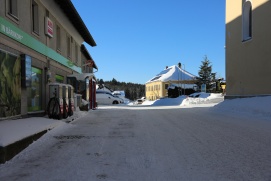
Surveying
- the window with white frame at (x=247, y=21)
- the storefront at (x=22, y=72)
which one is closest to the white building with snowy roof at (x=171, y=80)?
the window with white frame at (x=247, y=21)

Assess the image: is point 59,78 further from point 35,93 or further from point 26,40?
point 26,40

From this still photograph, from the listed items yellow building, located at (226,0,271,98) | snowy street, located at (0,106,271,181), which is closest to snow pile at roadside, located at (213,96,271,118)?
yellow building, located at (226,0,271,98)

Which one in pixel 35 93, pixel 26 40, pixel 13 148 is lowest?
pixel 13 148

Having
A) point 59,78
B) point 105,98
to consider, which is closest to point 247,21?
point 59,78

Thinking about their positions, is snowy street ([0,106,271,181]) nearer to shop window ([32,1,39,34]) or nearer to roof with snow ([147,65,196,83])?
shop window ([32,1,39,34])

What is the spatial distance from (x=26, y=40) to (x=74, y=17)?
8.97 m

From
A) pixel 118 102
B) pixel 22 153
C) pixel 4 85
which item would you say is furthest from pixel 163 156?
pixel 118 102

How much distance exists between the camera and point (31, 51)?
46.1ft

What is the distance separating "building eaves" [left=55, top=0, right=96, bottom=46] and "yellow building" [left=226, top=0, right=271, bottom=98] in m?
A: 10.1

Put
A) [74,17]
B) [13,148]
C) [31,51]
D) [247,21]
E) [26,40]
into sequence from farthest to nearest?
[247,21] < [74,17] < [31,51] < [26,40] < [13,148]

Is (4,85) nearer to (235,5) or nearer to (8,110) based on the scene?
(8,110)

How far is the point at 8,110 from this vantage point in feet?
37.1

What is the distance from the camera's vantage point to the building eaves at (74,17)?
745 inches

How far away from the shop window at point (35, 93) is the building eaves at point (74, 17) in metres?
4.78
